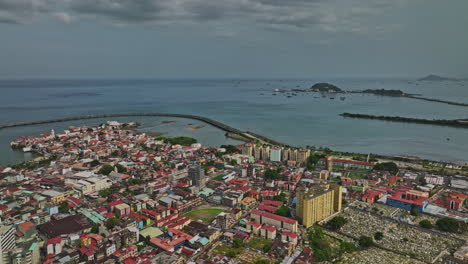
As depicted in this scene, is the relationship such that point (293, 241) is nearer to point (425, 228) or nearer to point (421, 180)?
point (425, 228)

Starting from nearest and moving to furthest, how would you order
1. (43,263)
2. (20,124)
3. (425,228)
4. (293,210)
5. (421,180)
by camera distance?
(43,263) < (425,228) < (293,210) < (421,180) < (20,124)

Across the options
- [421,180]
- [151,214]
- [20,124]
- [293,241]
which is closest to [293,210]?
[293,241]

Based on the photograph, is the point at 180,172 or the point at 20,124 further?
the point at 20,124

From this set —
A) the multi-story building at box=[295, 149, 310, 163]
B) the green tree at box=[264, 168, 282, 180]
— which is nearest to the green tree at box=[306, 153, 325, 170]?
the multi-story building at box=[295, 149, 310, 163]

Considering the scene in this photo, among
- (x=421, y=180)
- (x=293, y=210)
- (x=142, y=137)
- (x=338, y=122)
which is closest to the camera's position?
(x=293, y=210)

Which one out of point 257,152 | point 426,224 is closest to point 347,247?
point 426,224
